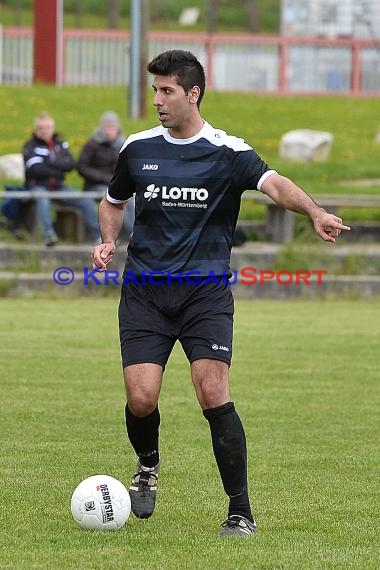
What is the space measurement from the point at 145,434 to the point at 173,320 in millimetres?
578

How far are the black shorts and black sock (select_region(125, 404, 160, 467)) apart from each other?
0.96ft

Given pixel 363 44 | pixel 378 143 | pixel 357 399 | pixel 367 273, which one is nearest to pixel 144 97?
pixel 378 143

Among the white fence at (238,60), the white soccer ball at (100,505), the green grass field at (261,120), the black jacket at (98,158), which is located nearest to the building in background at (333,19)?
the white fence at (238,60)

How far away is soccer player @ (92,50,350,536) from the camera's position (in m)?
6.09

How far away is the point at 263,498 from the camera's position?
6.92 m

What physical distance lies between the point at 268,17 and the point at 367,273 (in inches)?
1738

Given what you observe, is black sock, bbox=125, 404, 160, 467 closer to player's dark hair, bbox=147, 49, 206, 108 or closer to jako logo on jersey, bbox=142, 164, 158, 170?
jako logo on jersey, bbox=142, 164, 158, 170

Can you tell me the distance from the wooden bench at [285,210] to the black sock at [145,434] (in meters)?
11.6

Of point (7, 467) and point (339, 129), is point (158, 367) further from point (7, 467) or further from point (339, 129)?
point (339, 129)

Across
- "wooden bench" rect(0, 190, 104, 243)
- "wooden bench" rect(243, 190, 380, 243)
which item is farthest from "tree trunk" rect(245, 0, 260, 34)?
"wooden bench" rect(0, 190, 104, 243)

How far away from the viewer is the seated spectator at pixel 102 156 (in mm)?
17125

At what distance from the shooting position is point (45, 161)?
17156 mm

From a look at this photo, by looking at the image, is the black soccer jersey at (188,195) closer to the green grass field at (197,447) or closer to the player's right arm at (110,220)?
the player's right arm at (110,220)

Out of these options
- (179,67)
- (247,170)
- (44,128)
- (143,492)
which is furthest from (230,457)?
(44,128)
